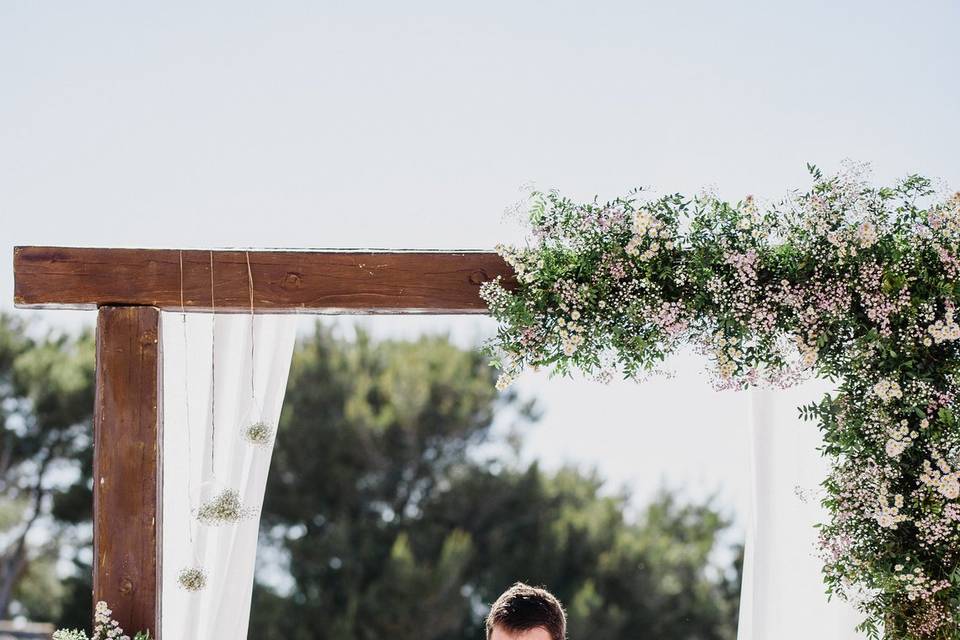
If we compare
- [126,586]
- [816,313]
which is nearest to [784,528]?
[816,313]

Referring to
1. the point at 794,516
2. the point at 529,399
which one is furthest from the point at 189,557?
the point at 529,399

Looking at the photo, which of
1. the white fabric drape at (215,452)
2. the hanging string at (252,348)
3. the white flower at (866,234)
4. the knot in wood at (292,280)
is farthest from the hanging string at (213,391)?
the white flower at (866,234)

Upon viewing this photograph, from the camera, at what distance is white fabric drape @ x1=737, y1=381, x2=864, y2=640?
9.99 feet

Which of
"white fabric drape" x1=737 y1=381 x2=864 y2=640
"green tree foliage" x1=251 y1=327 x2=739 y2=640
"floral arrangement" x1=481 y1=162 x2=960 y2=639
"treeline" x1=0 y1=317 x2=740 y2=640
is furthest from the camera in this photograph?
"treeline" x1=0 y1=317 x2=740 y2=640

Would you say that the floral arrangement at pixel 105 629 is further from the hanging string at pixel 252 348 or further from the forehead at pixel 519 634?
the forehead at pixel 519 634

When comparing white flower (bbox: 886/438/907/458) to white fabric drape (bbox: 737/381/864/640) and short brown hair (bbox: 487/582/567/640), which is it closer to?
white fabric drape (bbox: 737/381/864/640)

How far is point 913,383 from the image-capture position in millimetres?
2621

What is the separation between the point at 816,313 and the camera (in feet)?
8.79

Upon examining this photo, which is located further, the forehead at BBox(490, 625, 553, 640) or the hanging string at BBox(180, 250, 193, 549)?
the hanging string at BBox(180, 250, 193, 549)

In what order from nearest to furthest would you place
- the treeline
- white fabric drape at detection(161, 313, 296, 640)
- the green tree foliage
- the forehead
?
the forehead
white fabric drape at detection(161, 313, 296, 640)
the green tree foliage
the treeline

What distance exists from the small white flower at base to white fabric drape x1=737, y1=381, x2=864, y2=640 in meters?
1.57

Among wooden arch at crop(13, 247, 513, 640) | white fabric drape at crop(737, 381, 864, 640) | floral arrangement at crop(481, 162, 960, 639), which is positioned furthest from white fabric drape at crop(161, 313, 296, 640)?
white fabric drape at crop(737, 381, 864, 640)

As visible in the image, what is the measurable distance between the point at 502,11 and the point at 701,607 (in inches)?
221

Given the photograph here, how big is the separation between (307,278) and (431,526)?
5470 mm
